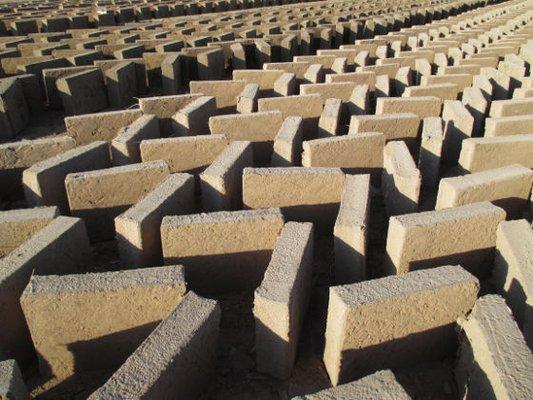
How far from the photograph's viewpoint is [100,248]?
3990mm

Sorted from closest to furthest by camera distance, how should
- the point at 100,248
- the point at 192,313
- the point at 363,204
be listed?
the point at 192,313 → the point at 363,204 → the point at 100,248

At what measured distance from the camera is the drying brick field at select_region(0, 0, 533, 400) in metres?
2.43

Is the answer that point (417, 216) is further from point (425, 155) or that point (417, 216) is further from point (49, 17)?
point (49, 17)

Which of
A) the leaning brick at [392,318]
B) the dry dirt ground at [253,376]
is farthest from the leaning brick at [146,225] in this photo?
the leaning brick at [392,318]

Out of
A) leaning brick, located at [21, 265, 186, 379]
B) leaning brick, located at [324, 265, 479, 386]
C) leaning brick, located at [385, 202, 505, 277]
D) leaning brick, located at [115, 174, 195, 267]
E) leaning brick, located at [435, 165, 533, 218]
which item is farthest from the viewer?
leaning brick, located at [435, 165, 533, 218]

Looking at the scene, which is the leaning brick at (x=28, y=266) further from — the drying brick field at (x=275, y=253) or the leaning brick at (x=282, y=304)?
the leaning brick at (x=282, y=304)

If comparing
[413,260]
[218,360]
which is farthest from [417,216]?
[218,360]

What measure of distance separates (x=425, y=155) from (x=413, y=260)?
1.82 m

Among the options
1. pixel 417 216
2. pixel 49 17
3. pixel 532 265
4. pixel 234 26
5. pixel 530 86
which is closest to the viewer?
pixel 532 265

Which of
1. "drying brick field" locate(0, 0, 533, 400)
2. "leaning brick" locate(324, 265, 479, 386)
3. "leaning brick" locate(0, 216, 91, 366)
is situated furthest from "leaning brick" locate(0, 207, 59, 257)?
"leaning brick" locate(324, 265, 479, 386)

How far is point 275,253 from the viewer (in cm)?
278

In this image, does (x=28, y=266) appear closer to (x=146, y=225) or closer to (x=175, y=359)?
(x=146, y=225)

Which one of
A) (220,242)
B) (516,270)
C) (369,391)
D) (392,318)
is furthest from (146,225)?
(516,270)

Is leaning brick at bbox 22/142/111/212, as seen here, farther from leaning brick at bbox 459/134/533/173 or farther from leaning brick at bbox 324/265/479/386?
leaning brick at bbox 459/134/533/173
